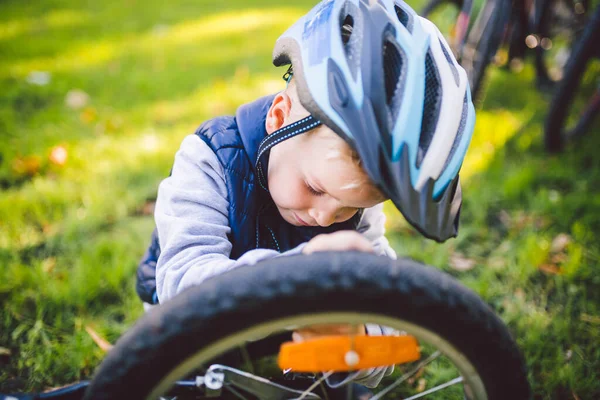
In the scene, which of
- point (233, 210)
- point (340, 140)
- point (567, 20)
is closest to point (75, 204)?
point (233, 210)

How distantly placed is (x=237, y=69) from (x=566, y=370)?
125 inches

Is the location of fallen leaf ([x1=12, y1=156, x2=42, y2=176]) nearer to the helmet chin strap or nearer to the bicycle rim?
the helmet chin strap

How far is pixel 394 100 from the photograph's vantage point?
90 centimetres

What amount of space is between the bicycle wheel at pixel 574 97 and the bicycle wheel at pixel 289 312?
204cm

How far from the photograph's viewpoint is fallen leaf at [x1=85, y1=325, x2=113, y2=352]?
1543 mm

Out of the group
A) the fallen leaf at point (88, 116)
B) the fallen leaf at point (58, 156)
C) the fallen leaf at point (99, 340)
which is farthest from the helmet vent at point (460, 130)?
the fallen leaf at point (88, 116)

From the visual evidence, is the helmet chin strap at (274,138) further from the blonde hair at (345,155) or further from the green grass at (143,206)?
the green grass at (143,206)

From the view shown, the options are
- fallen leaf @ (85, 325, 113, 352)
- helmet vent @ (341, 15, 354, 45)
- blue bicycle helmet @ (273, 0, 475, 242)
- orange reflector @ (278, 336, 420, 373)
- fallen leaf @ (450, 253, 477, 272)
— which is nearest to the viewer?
orange reflector @ (278, 336, 420, 373)

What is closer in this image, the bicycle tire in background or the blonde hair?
the blonde hair

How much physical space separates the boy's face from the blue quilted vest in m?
0.07

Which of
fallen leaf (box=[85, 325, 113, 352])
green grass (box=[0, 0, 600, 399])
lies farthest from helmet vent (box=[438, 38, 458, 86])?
fallen leaf (box=[85, 325, 113, 352])

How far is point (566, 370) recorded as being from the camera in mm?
1466

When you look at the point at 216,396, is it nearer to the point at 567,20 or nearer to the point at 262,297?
the point at 262,297

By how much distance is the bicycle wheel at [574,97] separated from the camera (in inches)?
85.8
